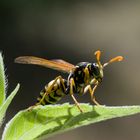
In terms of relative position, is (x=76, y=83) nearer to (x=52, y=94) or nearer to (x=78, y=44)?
(x=52, y=94)

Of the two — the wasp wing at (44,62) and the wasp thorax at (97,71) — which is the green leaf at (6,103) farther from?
the wasp thorax at (97,71)

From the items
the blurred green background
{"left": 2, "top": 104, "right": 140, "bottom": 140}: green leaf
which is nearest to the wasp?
{"left": 2, "top": 104, "right": 140, "bottom": 140}: green leaf

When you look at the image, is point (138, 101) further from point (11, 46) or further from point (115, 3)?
point (115, 3)

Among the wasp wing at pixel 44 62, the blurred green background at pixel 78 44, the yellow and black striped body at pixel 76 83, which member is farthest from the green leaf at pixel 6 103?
the blurred green background at pixel 78 44

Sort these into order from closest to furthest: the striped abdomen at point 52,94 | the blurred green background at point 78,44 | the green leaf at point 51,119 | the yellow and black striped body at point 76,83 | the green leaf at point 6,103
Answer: the green leaf at point 6,103
the green leaf at point 51,119
the striped abdomen at point 52,94
the yellow and black striped body at point 76,83
the blurred green background at point 78,44

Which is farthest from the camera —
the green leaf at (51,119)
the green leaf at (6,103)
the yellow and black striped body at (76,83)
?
the yellow and black striped body at (76,83)
